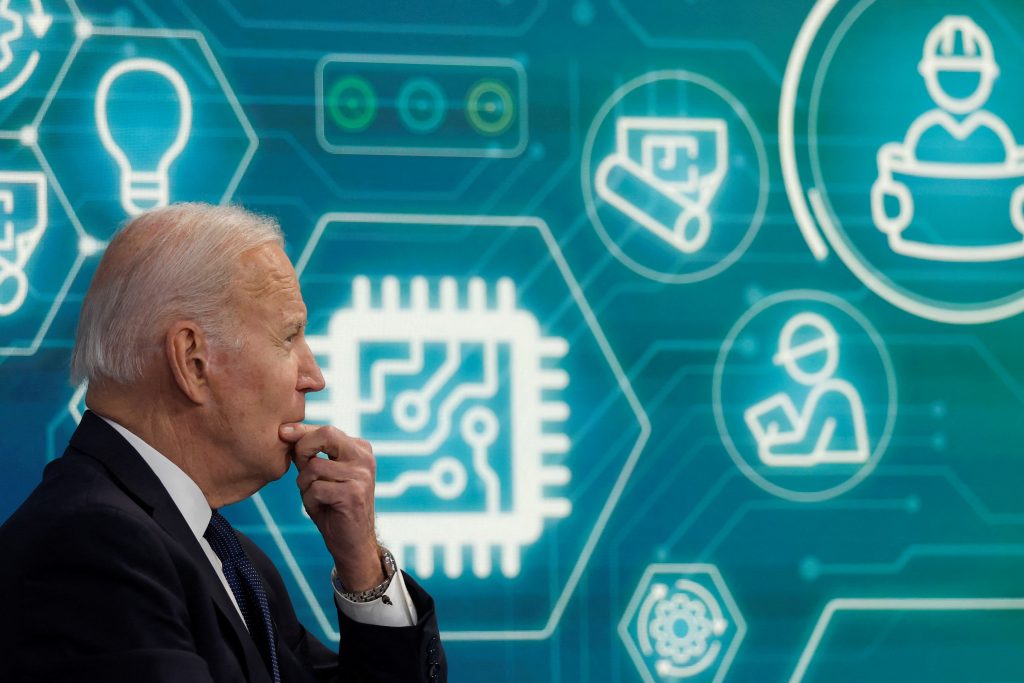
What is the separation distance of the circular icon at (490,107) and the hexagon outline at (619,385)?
0.19m

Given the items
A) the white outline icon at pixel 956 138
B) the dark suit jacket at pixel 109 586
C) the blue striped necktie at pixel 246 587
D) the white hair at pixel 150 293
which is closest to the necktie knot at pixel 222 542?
the blue striped necktie at pixel 246 587

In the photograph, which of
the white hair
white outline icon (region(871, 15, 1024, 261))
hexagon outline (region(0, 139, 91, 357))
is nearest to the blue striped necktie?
the white hair

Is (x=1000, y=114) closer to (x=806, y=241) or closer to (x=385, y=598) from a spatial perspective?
(x=806, y=241)

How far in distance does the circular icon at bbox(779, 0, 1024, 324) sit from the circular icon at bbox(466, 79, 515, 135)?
568mm

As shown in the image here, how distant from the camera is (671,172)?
249 centimetres

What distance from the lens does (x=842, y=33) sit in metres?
2.59

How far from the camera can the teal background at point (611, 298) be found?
2.32 m

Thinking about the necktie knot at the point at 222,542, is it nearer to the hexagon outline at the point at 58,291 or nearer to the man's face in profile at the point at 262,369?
the man's face in profile at the point at 262,369

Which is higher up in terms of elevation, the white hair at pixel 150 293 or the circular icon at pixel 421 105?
the circular icon at pixel 421 105

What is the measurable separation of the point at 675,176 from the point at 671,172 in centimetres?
1

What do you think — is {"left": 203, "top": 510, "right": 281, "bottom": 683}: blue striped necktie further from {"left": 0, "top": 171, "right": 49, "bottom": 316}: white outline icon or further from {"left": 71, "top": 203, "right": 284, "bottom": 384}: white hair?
{"left": 0, "top": 171, "right": 49, "bottom": 316}: white outline icon

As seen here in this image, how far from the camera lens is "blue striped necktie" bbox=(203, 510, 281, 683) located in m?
1.52

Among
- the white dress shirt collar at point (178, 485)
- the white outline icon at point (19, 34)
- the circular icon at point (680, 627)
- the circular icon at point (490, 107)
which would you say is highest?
the white outline icon at point (19, 34)

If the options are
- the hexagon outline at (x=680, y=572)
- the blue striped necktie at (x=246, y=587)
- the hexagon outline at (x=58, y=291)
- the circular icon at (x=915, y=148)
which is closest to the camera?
the blue striped necktie at (x=246, y=587)
